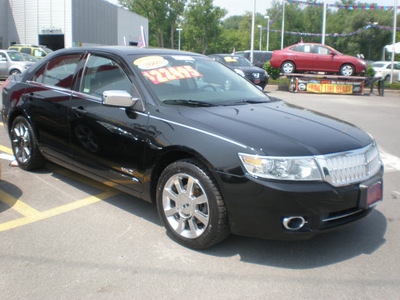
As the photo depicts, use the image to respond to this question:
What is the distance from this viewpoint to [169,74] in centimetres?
405

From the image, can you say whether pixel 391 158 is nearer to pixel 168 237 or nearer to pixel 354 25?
pixel 168 237

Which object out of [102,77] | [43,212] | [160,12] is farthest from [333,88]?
[160,12]

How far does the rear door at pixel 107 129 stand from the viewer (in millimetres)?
3686

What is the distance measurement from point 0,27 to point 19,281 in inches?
1757

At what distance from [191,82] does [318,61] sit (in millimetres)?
17974

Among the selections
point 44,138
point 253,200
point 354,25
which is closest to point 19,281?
point 253,200

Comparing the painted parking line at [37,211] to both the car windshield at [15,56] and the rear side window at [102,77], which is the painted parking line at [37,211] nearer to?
the rear side window at [102,77]

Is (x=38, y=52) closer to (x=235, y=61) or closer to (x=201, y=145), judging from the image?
(x=235, y=61)

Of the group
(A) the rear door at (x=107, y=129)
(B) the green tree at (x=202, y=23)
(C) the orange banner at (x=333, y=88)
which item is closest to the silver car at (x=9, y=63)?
(C) the orange banner at (x=333, y=88)

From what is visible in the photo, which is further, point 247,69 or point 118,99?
point 247,69

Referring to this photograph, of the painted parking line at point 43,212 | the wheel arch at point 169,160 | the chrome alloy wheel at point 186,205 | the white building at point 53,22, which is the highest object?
the white building at point 53,22

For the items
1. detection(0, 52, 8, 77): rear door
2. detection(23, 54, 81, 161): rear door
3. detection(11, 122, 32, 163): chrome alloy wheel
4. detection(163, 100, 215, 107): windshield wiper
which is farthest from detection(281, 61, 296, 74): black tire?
detection(163, 100, 215, 107): windshield wiper

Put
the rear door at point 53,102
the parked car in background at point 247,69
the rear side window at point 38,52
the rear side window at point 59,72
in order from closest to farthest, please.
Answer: the rear door at point 53,102 < the rear side window at point 59,72 < the parked car in background at point 247,69 < the rear side window at point 38,52

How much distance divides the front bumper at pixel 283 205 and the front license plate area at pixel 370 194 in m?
0.04
